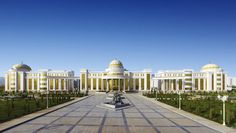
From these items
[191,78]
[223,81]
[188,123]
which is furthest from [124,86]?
[188,123]

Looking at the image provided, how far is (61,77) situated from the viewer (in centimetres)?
8788

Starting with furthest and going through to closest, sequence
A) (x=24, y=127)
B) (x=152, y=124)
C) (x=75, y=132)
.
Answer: (x=152, y=124)
(x=24, y=127)
(x=75, y=132)

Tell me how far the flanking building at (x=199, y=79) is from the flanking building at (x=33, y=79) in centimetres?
3589

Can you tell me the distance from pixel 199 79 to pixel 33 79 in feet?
193

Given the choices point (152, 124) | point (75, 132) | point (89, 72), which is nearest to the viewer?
point (75, 132)

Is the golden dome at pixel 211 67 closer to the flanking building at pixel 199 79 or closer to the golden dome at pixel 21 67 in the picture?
the flanking building at pixel 199 79

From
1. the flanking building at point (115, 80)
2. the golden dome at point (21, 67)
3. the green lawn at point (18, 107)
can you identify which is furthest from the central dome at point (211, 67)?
the golden dome at point (21, 67)

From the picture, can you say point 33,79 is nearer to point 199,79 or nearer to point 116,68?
point 116,68

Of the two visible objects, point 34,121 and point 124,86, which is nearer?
point 34,121

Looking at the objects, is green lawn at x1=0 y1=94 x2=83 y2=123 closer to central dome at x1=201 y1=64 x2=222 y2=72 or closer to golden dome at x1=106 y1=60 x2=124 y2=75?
golden dome at x1=106 y1=60 x2=124 y2=75

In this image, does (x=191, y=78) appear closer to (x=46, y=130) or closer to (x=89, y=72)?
(x=89, y=72)

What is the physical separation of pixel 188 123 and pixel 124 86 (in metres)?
64.3

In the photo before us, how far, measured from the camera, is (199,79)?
269 feet

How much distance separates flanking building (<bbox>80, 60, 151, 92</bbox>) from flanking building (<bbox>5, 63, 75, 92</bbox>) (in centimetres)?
716
